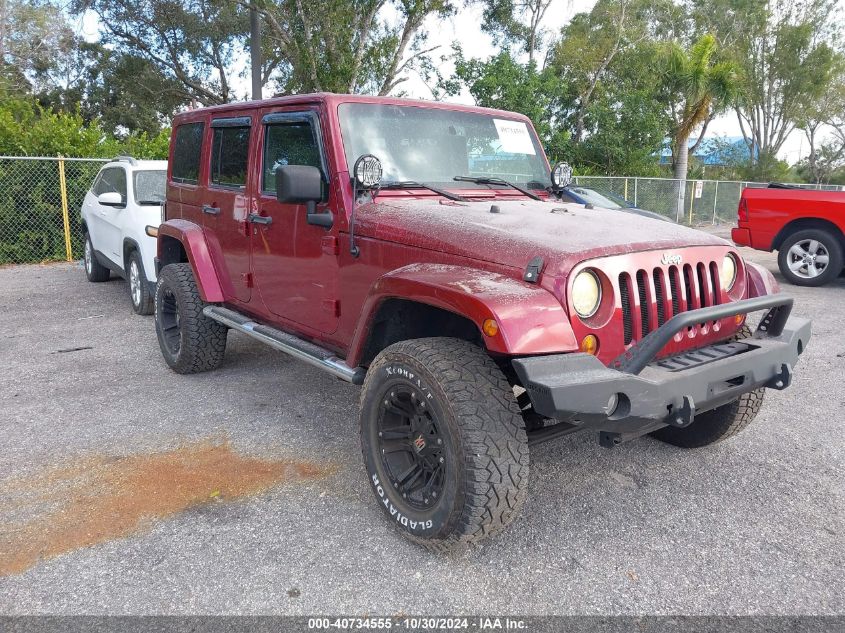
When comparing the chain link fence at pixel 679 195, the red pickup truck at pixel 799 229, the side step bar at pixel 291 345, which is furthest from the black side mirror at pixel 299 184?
the chain link fence at pixel 679 195

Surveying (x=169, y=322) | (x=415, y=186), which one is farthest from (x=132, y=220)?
(x=415, y=186)

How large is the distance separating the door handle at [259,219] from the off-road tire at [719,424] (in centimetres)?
264

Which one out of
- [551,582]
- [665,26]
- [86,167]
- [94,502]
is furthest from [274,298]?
[665,26]

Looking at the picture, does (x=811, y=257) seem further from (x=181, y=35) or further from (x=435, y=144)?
(x=181, y=35)

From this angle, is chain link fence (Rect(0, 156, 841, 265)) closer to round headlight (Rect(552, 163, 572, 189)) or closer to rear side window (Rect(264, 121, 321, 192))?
rear side window (Rect(264, 121, 321, 192))

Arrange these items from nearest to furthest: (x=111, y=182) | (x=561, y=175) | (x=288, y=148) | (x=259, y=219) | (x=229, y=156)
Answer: (x=288, y=148) < (x=259, y=219) < (x=561, y=175) < (x=229, y=156) < (x=111, y=182)

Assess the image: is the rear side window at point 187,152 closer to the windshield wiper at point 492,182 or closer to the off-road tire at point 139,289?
the off-road tire at point 139,289

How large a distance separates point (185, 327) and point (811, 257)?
845cm

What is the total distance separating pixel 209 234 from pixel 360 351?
7.22 feet

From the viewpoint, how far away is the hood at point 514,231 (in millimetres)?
2814

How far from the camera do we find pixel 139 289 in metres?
7.43

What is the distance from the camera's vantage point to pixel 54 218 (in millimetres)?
11516

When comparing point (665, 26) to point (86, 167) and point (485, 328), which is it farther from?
point (485, 328)

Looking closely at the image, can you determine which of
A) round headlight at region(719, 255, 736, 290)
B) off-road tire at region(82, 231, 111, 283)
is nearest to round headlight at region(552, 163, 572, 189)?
round headlight at region(719, 255, 736, 290)
